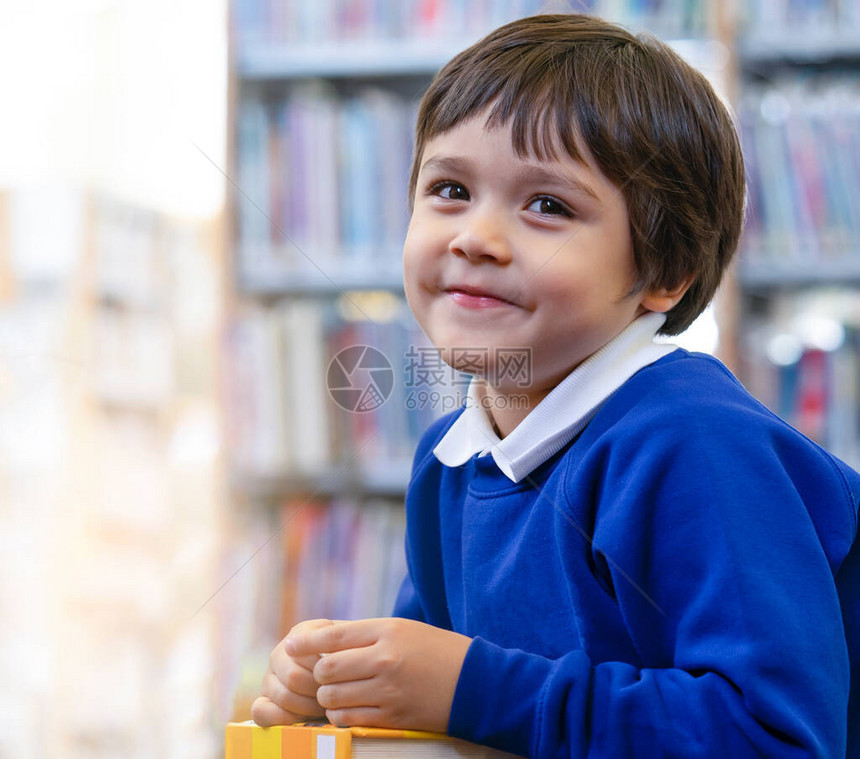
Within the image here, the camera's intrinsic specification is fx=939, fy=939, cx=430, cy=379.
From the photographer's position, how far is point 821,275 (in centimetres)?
Answer: 136

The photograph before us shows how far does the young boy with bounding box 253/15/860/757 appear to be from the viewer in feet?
1.32

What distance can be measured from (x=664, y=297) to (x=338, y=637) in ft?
1.00

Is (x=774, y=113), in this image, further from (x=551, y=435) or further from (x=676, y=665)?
(x=676, y=665)

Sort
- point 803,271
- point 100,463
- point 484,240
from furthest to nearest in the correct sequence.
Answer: point 100,463, point 803,271, point 484,240

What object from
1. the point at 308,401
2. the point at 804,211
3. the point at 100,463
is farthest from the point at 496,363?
the point at 100,463

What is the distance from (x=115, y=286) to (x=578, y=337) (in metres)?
1.34

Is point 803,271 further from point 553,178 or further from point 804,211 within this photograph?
point 553,178

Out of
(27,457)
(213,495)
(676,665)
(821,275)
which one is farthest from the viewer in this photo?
(27,457)

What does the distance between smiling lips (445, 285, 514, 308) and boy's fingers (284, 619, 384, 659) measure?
20 centimetres

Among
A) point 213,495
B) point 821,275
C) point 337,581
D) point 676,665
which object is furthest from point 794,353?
point 676,665

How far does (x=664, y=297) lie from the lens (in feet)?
1.94

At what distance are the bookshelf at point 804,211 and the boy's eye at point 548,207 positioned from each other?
36.4 inches

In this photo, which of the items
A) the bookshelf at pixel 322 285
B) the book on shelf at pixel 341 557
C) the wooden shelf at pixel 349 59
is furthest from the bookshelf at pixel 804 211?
the book on shelf at pixel 341 557

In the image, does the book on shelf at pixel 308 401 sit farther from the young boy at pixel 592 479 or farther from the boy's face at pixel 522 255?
the boy's face at pixel 522 255
